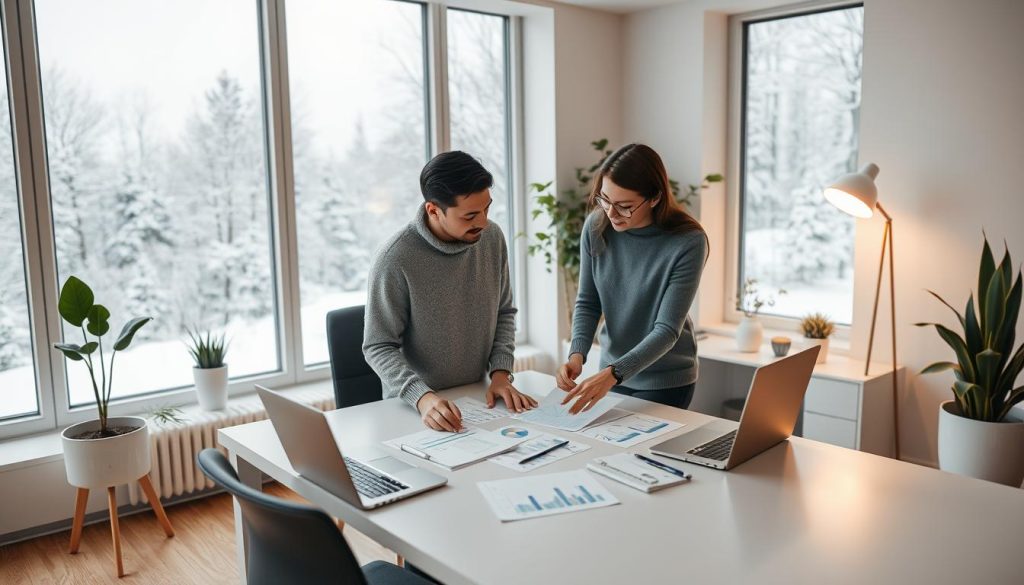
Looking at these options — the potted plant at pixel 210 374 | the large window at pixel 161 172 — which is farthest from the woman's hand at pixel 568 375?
the large window at pixel 161 172

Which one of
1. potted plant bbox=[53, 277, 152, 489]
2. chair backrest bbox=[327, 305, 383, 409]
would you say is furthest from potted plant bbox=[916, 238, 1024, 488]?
potted plant bbox=[53, 277, 152, 489]

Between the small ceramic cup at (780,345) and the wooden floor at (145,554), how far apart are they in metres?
2.08

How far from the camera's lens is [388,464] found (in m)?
1.84

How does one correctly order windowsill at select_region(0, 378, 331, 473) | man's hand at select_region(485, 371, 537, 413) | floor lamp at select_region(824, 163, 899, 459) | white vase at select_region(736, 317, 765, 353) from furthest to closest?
white vase at select_region(736, 317, 765, 353) → floor lamp at select_region(824, 163, 899, 459) → windowsill at select_region(0, 378, 331, 473) → man's hand at select_region(485, 371, 537, 413)

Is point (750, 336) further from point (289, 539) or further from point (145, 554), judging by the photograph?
point (289, 539)

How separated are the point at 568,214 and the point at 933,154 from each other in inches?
71.1

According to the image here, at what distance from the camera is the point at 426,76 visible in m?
4.39

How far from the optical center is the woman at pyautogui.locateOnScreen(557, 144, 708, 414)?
2309mm

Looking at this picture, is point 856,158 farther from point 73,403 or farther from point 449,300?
point 73,403

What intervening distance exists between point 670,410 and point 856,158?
98.8 inches

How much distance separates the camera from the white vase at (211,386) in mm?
3568

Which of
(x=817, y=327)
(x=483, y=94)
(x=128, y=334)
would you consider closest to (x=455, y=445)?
(x=128, y=334)

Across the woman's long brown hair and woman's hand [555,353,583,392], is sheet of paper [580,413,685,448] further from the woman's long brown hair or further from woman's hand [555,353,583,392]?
the woman's long brown hair

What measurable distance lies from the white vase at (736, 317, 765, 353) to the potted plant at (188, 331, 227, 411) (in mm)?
2462
